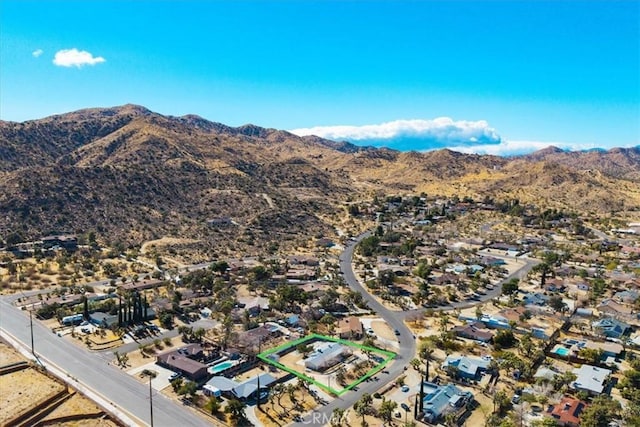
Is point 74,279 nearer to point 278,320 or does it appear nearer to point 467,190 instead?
point 278,320

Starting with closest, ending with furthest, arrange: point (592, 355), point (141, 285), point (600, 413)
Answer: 1. point (600, 413)
2. point (592, 355)
3. point (141, 285)

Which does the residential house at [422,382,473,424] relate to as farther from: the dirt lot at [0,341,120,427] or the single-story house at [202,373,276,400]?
the dirt lot at [0,341,120,427]

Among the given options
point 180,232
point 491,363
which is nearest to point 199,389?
point 491,363

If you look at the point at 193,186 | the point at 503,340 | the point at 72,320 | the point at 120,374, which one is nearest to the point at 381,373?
the point at 503,340

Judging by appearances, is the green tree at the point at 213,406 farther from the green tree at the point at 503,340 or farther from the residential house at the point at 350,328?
the green tree at the point at 503,340

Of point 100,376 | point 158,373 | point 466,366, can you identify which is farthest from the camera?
point 466,366

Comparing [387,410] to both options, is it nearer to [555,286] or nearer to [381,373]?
[381,373]
